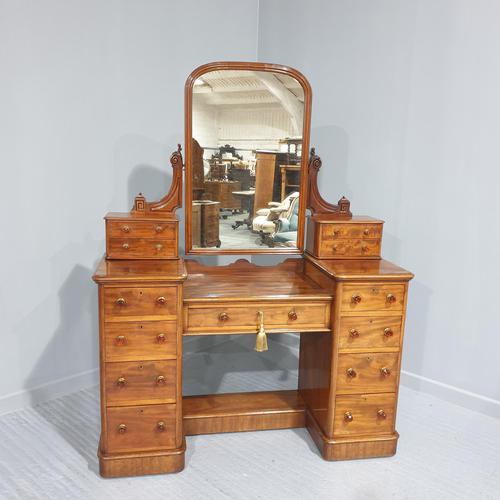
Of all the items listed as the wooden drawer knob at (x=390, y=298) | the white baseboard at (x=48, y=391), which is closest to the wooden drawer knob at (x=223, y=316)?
the wooden drawer knob at (x=390, y=298)

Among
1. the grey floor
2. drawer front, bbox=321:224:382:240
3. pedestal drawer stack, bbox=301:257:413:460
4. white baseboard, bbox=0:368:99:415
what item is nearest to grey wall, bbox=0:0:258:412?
white baseboard, bbox=0:368:99:415

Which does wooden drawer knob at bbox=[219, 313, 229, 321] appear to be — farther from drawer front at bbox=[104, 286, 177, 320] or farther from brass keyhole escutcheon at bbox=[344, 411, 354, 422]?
brass keyhole escutcheon at bbox=[344, 411, 354, 422]

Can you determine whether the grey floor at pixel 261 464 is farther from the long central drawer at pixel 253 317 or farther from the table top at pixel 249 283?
the table top at pixel 249 283

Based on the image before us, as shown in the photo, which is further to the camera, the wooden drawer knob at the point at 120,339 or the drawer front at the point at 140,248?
the drawer front at the point at 140,248

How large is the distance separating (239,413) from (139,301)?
87cm

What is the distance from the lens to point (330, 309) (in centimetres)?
234

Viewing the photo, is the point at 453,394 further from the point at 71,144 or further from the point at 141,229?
the point at 71,144

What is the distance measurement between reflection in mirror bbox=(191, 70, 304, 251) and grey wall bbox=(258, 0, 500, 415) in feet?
2.26

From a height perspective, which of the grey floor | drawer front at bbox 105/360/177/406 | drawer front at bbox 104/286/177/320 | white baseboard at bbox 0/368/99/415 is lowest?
the grey floor

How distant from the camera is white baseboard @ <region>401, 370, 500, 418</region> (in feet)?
9.34

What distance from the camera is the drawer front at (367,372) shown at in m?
2.34

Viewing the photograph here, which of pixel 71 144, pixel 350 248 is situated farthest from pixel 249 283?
pixel 71 144

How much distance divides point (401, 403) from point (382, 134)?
157 centimetres

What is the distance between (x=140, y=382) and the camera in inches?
86.4
